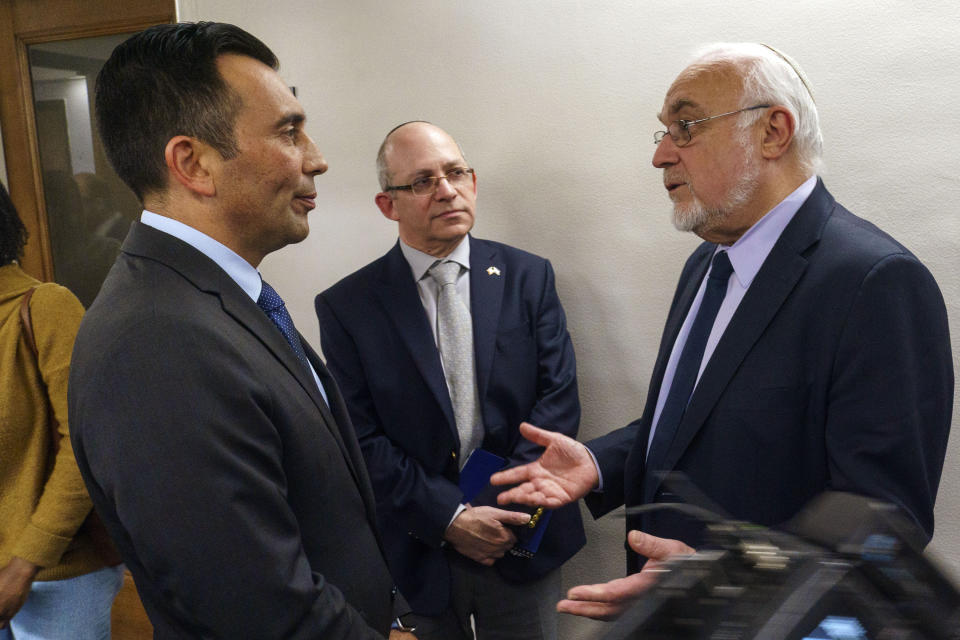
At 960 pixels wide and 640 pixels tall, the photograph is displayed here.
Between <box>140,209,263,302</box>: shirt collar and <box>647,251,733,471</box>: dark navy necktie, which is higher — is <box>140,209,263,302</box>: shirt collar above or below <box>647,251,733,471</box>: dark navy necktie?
above

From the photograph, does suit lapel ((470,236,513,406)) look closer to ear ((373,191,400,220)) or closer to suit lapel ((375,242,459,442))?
suit lapel ((375,242,459,442))

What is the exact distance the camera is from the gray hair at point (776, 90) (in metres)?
Result: 1.66

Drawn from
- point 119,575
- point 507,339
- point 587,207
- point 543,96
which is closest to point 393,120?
point 543,96

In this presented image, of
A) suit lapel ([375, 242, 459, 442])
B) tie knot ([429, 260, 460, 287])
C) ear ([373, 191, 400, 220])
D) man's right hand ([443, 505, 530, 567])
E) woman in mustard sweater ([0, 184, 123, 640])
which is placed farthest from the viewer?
ear ([373, 191, 400, 220])

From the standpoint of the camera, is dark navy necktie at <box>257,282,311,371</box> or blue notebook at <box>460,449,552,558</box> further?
blue notebook at <box>460,449,552,558</box>

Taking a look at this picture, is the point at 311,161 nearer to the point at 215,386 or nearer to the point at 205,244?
the point at 205,244

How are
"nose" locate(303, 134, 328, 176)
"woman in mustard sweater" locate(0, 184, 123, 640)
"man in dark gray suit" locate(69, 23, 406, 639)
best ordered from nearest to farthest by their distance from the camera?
1. "man in dark gray suit" locate(69, 23, 406, 639)
2. "nose" locate(303, 134, 328, 176)
3. "woman in mustard sweater" locate(0, 184, 123, 640)

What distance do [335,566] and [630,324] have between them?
1.57m

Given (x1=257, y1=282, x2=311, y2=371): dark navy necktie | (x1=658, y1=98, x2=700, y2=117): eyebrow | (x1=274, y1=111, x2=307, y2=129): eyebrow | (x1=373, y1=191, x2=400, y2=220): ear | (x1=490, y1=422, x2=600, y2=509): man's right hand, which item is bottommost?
(x1=490, y1=422, x2=600, y2=509): man's right hand

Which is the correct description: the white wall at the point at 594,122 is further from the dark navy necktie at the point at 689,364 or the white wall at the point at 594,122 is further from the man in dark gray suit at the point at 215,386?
the man in dark gray suit at the point at 215,386

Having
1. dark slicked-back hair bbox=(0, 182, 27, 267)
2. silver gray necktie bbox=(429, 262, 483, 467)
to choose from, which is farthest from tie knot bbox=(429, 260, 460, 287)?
dark slicked-back hair bbox=(0, 182, 27, 267)

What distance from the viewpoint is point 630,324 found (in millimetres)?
2602

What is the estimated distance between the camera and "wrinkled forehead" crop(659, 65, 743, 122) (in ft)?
5.54

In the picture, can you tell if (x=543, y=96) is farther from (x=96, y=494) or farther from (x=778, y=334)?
(x=96, y=494)
